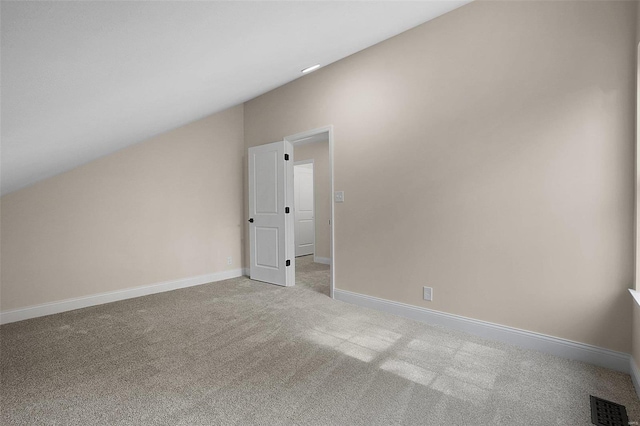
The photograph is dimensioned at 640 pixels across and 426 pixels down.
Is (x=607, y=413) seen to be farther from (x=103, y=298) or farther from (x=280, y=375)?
(x=103, y=298)

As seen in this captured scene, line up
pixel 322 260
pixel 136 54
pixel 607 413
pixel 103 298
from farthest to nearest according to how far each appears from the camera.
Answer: pixel 322 260 → pixel 103 298 → pixel 607 413 → pixel 136 54

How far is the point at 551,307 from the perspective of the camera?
7.57 feet

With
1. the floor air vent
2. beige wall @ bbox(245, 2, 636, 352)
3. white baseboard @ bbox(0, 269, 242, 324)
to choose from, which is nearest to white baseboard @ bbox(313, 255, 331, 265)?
white baseboard @ bbox(0, 269, 242, 324)

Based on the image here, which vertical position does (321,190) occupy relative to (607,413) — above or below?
above

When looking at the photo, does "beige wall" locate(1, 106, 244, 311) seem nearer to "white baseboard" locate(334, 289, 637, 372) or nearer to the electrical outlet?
"white baseboard" locate(334, 289, 637, 372)

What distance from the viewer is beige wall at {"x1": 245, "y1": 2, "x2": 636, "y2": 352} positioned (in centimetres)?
209

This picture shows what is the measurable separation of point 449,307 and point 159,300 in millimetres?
3306

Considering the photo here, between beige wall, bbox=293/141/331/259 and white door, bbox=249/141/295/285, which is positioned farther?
beige wall, bbox=293/141/331/259

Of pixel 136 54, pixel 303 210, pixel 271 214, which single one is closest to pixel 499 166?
pixel 136 54

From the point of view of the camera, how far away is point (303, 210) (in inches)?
292

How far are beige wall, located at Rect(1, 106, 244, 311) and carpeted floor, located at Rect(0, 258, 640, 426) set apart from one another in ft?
1.97

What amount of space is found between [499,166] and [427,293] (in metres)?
1.32

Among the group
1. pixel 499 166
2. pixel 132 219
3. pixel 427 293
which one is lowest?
pixel 427 293

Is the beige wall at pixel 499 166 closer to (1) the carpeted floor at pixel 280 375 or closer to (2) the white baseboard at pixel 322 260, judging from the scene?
(1) the carpeted floor at pixel 280 375
